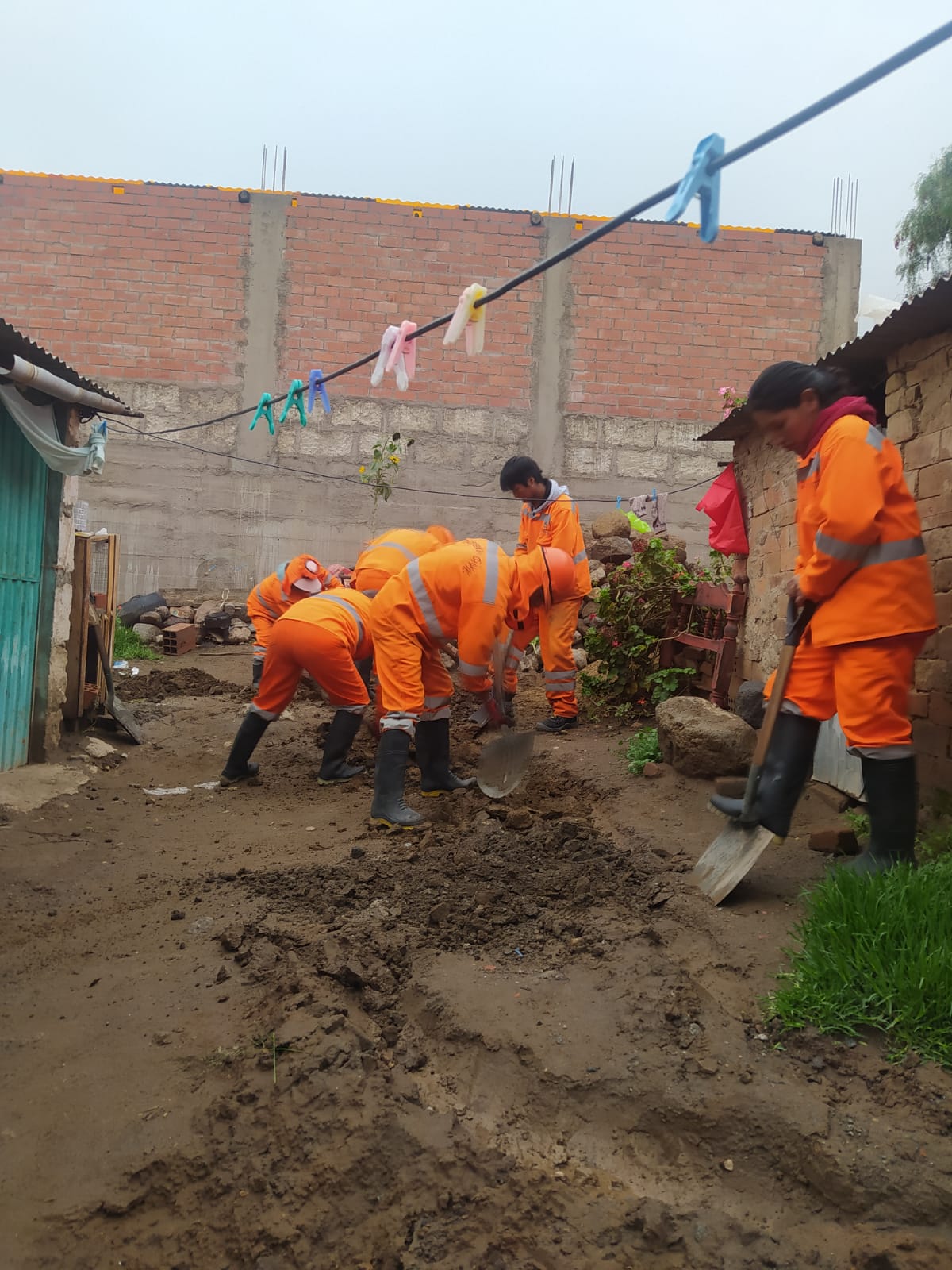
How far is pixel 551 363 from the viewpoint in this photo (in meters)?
11.2

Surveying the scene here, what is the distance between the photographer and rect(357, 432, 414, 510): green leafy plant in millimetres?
10656

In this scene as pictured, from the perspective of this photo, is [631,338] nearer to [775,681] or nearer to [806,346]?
[806,346]

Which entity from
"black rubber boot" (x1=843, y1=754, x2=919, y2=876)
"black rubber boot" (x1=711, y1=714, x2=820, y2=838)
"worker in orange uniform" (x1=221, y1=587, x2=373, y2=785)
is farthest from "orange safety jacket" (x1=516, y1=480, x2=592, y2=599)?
"black rubber boot" (x1=843, y1=754, x2=919, y2=876)

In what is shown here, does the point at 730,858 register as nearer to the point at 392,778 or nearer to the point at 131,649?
the point at 392,778

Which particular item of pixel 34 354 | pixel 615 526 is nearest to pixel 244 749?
pixel 34 354

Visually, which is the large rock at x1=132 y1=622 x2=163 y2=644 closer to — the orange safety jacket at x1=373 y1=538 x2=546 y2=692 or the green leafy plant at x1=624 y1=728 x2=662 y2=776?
the orange safety jacket at x1=373 y1=538 x2=546 y2=692

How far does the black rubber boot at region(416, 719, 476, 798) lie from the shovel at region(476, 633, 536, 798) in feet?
0.61

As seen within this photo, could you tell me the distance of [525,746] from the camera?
5.13 metres

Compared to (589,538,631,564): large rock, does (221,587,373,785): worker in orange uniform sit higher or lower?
lower

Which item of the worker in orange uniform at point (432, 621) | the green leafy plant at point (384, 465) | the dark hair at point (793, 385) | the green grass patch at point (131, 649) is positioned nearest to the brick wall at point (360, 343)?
the green leafy plant at point (384, 465)

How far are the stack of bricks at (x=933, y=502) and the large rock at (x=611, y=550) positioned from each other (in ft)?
15.9

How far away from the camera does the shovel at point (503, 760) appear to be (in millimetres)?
5098

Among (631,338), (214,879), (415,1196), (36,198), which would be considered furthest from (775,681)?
(36,198)

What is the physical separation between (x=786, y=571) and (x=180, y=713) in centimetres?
517
